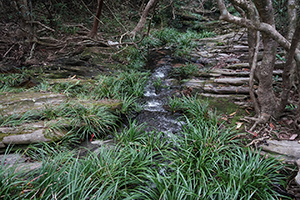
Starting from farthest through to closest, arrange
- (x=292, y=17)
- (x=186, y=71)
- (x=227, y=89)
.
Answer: (x=186, y=71), (x=227, y=89), (x=292, y=17)

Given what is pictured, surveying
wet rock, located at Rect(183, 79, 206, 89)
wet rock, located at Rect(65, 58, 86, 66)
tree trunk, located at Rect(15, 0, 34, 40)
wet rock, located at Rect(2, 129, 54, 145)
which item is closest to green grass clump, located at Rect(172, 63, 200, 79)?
wet rock, located at Rect(183, 79, 206, 89)

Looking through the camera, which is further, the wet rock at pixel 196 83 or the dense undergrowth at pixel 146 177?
the wet rock at pixel 196 83

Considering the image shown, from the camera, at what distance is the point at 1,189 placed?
4.74 ft

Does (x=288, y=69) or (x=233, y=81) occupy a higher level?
(x=288, y=69)

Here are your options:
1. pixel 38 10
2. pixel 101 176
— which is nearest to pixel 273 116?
pixel 101 176

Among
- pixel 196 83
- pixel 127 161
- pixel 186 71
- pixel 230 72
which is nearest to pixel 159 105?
pixel 196 83

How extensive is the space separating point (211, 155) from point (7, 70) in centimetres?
530

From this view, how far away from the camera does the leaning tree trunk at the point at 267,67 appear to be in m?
2.30

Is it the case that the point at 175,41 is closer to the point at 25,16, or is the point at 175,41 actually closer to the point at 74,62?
the point at 74,62

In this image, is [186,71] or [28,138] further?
[186,71]

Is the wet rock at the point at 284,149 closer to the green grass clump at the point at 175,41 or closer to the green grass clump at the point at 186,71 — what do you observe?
the green grass clump at the point at 186,71

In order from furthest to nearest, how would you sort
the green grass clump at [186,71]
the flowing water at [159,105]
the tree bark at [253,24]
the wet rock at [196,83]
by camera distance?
1. the green grass clump at [186,71]
2. the wet rock at [196,83]
3. the flowing water at [159,105]
4. the tree bark at [253,24]

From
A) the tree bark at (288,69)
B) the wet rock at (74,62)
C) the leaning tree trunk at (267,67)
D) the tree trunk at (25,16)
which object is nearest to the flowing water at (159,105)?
the leaning tree trunk at (267,67)

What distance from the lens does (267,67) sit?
260 cm
